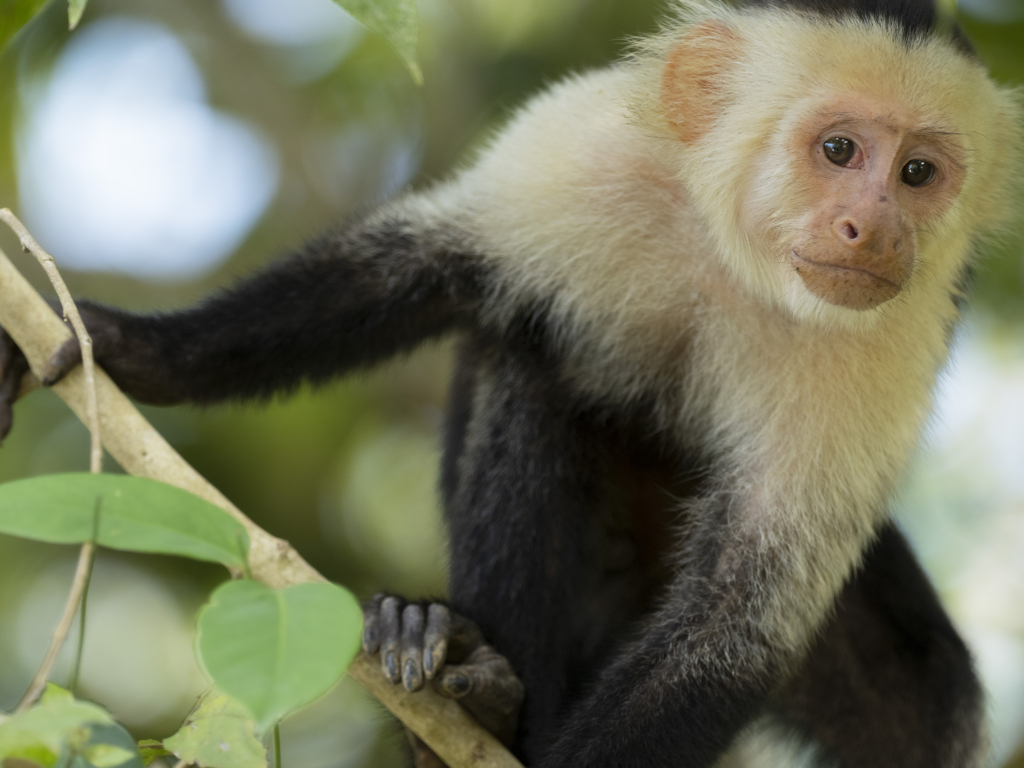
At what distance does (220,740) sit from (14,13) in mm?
1747

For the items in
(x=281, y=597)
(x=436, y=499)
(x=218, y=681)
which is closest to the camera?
(x=218, y=681)

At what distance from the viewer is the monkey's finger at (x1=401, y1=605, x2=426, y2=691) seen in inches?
127

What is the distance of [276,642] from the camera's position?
53.7 inches

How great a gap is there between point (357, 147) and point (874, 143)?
4409 millimetres

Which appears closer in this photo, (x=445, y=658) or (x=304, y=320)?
(x=445, y=658)

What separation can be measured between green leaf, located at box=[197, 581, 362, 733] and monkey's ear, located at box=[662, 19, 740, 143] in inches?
111

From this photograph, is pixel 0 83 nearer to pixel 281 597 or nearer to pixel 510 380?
pixel 510 380

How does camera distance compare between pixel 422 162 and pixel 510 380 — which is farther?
pixel 422 162

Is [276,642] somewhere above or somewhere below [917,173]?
below

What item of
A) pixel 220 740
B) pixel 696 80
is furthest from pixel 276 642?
pixel 696 80

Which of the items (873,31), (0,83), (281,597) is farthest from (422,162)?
(281,597)

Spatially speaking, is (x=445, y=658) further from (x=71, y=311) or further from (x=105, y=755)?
(x=105, y=755)

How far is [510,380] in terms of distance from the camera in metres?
4.10

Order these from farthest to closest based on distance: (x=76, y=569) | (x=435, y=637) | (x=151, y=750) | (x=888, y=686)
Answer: (x=888, y=686)
(x=435, y=637)
(x=151, y=750)
(x=76, y=569)
